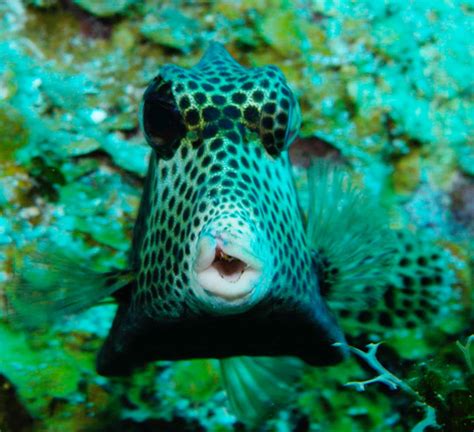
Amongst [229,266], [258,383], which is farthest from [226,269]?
[258,383]

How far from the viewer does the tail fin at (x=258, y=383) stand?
3.97 metres

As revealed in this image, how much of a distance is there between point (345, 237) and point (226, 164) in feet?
3.87

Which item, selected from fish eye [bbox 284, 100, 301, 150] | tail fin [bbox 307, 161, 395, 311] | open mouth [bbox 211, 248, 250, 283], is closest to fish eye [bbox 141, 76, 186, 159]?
fish eye [bbox 284, 100, 301, 150]

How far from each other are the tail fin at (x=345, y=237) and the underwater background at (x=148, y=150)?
0.57 metres

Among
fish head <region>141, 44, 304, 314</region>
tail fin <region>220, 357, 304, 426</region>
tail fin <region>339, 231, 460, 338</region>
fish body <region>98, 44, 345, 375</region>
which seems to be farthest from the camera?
tail fin <region>339, 231, 460, 338</region>

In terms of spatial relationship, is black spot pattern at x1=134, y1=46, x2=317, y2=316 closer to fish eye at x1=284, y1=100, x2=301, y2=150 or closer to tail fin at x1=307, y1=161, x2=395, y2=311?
fish eye at x1=284, y1=100, x2=301, y2=150

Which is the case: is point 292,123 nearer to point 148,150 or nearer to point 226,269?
point 226,269

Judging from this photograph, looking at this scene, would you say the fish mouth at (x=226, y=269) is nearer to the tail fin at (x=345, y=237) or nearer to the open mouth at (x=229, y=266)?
the open mouth at (x=229, y=266)

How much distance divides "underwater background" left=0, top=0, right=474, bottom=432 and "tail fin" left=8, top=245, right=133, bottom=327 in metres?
0.63

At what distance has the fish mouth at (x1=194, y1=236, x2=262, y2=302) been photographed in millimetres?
2289

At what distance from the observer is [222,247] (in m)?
2.28

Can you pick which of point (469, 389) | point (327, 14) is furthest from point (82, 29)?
point (469, 389)

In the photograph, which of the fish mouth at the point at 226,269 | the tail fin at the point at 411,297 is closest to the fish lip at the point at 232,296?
the fish mouth at the point at 226,269

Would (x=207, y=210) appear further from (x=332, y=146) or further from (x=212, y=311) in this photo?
(x=332, y=146)
